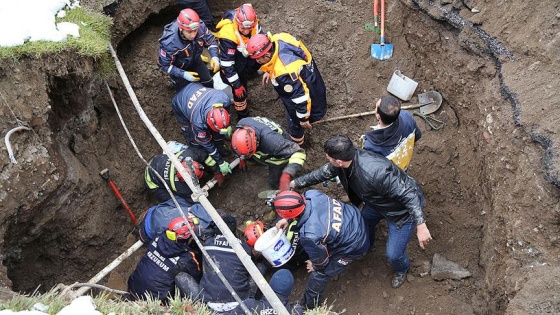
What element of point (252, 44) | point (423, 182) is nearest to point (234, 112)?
point (252, 44)

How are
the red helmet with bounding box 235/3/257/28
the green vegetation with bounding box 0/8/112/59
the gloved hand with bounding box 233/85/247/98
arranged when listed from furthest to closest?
the gloved hand with bounding box 233/85/247/98 → the red helmet with bounding box 235/3/257/28 → the green vegetation with bounding box 0/8/112/59

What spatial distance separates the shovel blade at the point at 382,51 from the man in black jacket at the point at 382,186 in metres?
2.28

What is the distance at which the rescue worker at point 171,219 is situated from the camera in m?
5.10

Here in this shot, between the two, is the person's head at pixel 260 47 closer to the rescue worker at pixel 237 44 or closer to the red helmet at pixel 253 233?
the rescue worker at pixel 237 44

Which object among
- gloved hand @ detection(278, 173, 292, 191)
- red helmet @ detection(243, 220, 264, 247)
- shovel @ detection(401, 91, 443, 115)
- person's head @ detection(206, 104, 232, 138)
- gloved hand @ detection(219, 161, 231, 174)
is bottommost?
shovel @ detection(401, 91, 443, 115)

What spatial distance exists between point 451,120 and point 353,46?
5.47ft

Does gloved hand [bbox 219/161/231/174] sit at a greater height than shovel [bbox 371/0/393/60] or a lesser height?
lesser

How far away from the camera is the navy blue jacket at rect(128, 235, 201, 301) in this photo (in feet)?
16.7

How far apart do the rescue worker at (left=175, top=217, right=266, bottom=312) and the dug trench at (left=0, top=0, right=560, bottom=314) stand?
120cm

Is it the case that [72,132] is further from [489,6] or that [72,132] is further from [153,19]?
[489,6]

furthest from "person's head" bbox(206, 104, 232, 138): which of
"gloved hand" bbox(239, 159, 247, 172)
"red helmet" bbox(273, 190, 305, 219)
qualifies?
"red helmet" bbox(273, 190, 305, 219)

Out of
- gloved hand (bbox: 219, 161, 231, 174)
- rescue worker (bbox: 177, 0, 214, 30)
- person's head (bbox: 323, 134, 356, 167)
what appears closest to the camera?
person's head (bbox: 323, 134, 356, 167)

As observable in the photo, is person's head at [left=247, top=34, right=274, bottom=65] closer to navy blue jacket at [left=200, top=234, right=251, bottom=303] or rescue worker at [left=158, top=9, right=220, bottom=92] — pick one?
rescue worker at [left=158, top=9, right=220, bottom=92]

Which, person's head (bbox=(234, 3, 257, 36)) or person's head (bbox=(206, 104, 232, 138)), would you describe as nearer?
person's head (bbox=(206, 104, 232, 138))
